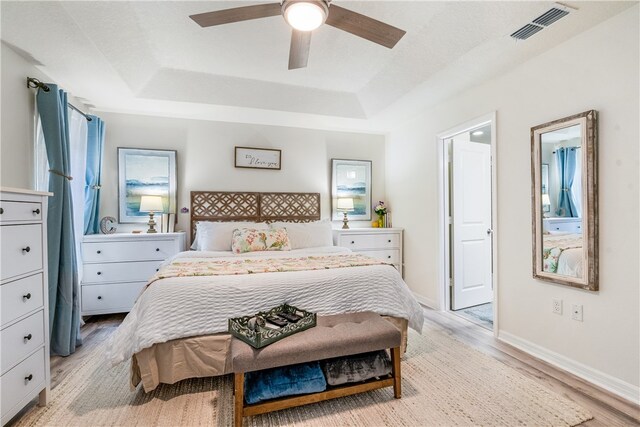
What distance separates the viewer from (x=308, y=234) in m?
3.66

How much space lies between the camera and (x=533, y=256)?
2.52m

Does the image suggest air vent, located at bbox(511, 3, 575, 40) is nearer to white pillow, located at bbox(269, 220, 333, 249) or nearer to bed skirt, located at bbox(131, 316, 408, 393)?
white pillow, located at bbox(269, 220, 333, 249)

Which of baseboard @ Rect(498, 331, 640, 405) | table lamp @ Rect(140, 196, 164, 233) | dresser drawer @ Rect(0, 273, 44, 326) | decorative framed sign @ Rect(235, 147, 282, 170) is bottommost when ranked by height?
baseboard @ Rect(498, 331, 640, 405)

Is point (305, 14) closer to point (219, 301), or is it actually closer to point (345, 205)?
point (219, 301)

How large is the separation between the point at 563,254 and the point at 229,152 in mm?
3755

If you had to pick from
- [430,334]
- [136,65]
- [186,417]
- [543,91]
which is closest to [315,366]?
[186,417]

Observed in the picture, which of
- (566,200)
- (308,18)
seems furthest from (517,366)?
(308,18)

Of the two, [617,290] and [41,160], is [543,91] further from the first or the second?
[41,160]

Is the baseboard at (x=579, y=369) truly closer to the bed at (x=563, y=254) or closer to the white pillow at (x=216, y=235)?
the bed at (x=563, y=254)

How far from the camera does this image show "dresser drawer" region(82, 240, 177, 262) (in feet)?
10.7

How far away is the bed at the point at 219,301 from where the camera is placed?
6.17ft

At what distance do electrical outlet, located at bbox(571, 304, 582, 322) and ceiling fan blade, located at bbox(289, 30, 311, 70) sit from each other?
2645 millimetres

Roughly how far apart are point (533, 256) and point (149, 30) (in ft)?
11.8

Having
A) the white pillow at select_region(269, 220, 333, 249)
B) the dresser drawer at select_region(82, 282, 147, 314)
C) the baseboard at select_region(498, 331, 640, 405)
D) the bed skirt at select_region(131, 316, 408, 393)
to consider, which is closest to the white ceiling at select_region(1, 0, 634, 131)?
the white pillow at select_region(269, 220, 333, 249)
